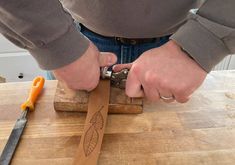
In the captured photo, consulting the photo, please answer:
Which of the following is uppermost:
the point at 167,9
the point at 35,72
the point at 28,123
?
the point at 167,9

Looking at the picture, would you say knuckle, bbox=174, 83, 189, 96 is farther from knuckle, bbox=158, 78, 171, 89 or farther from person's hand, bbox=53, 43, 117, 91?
person's hand, bbox=53, 43, 117, 91

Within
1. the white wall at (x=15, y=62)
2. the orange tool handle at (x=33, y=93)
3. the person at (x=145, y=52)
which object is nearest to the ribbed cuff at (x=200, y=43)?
the person at (x=145, y=52)

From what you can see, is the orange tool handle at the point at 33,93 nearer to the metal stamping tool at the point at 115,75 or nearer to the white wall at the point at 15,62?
the metal stamping tool at the point at 115,75

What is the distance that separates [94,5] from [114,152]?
26cm

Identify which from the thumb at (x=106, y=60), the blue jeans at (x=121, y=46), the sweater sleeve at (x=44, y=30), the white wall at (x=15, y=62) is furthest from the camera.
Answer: the white wall at (x=15, y=62)

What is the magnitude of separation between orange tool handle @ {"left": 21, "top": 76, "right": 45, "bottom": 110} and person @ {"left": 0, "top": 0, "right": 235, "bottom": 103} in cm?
9

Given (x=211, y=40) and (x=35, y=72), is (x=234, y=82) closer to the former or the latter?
(x=211, y=40)

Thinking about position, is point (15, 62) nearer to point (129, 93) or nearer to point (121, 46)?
point (121, 46)

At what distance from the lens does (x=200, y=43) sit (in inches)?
17.7

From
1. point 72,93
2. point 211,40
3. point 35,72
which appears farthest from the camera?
point 35,72

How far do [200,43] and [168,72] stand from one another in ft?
0.20

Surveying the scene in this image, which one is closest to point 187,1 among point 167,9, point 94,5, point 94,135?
point 167,9

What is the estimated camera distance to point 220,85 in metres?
0.61

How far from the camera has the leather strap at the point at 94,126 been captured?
46cm
